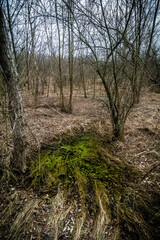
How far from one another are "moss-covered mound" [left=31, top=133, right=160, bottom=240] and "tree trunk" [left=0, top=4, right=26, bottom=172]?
522 mm

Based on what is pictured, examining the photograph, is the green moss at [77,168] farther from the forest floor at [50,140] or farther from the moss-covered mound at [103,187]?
the forest floor at [50,140]

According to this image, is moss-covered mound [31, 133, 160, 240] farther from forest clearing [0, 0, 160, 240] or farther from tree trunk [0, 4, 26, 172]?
tree trunk [0, 4, 26, 172]

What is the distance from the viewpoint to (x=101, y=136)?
4195 millimetres

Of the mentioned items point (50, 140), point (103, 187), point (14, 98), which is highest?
point (14, 98)

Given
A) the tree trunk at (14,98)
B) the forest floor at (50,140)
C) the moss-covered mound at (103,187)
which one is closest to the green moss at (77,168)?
the moss-covered mound at (103,187)

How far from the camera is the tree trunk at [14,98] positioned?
5.42ft

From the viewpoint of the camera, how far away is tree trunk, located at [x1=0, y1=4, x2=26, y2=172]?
1651mm

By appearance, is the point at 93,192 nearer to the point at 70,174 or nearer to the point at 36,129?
the point at 70,174

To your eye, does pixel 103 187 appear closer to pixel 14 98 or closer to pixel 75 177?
pixel 75 177

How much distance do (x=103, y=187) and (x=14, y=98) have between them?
2388 millimetres

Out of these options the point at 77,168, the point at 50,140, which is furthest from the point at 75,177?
the point at 50,140

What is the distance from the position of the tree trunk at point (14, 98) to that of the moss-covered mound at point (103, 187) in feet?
1.71

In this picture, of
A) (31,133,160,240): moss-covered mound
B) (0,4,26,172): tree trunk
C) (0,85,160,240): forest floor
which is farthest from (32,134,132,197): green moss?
(0,4,26,172): tree trunk

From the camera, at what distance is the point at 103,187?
7.59ft
